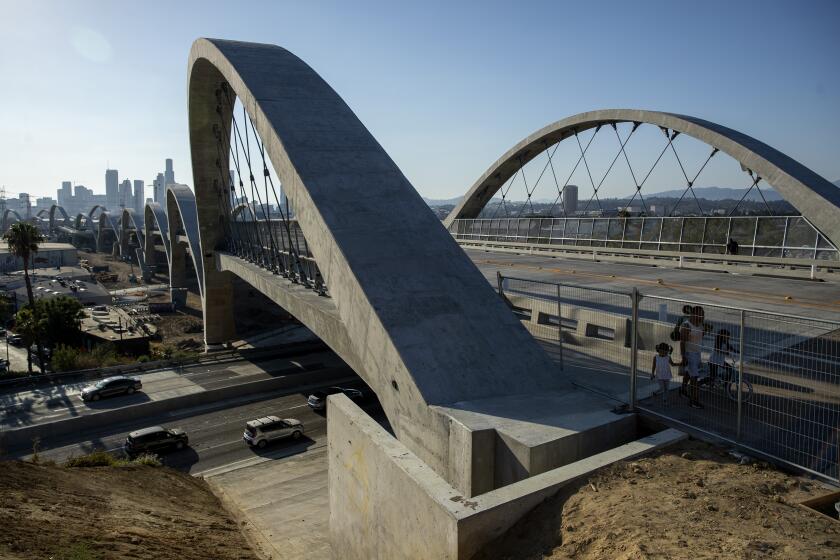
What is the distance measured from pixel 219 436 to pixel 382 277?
1186 centimetres

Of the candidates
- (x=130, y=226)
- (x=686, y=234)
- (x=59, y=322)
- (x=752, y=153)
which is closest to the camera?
(x=752, y=153)

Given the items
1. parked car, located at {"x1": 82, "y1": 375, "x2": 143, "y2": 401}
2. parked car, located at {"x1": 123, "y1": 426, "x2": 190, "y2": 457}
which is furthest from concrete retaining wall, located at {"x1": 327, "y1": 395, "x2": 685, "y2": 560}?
parked car, located at {"x1": 82, "y1": 375, "x2": 143, "y2": 401}

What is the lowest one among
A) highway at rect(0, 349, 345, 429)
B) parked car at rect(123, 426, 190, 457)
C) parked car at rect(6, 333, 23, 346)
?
parked car at rect(6, 333, 23, 346)

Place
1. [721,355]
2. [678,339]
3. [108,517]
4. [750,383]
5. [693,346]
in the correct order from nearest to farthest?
[750,383], [721,355], [693,346], [678,339], [108,517]

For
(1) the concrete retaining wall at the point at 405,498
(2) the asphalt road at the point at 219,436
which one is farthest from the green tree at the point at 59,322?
(1) the concrete retaining wall at the point at 405,498

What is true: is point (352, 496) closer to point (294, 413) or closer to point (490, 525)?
point (490, 525)

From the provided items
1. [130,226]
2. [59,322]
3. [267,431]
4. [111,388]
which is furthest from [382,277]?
[130,226]

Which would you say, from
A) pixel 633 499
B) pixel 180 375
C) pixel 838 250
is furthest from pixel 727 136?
pixel 180 375

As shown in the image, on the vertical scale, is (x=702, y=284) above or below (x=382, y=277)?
below

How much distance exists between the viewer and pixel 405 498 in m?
5.61

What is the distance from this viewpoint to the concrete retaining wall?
191 inches

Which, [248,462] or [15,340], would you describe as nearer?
[248,462]

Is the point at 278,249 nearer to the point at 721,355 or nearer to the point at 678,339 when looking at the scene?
the point at 678,339

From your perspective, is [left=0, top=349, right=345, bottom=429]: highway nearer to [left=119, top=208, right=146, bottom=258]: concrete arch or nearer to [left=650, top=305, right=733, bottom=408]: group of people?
[left=650, top=305, right=733, bottom=408]: group of people
